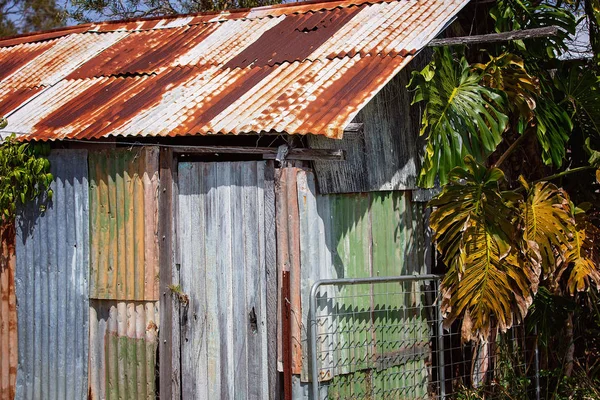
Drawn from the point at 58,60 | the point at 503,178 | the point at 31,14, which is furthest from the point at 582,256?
the point at 31,14

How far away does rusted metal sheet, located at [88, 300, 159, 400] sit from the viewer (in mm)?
7039

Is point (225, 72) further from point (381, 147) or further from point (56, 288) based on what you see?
point (56, 288)

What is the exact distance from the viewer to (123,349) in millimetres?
7184

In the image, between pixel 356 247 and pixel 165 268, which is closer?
pixel 165 268

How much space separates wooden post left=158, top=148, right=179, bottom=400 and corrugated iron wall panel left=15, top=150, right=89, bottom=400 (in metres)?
0.77

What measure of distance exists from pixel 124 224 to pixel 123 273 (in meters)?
0.39

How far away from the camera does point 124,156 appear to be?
23.5ft

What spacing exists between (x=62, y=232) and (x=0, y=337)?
122cm

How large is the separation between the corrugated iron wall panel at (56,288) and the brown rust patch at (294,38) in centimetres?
173

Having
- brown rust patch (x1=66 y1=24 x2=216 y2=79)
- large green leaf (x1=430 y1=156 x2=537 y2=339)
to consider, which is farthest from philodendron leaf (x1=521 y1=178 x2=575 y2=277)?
brown rust patch (x1=66 y1=24 x2=216 y2=79)

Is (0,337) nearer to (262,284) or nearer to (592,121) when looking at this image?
(262,284)

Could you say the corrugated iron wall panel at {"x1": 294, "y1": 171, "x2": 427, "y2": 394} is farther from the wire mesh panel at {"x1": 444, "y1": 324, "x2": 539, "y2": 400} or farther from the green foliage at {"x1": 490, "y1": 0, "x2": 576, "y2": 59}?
the green foliage at {"x1": 490, "y1": 0, "x2": 576, "y2": 59}

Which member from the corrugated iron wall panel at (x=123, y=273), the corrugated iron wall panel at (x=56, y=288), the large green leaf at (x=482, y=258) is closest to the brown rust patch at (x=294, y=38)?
the corrugated iron wall panel at (x=123, y=273)

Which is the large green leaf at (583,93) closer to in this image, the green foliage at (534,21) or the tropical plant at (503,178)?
the tropical plant at (503,178)
